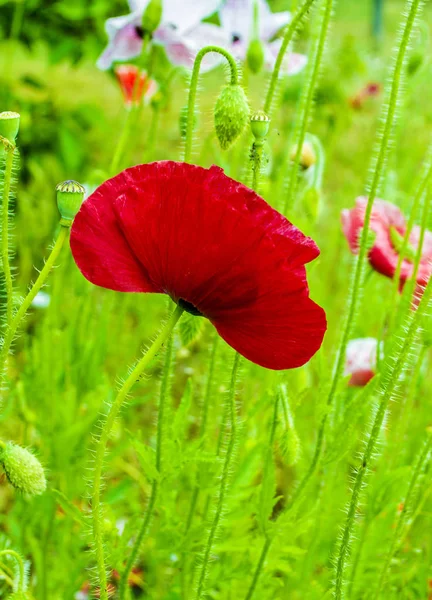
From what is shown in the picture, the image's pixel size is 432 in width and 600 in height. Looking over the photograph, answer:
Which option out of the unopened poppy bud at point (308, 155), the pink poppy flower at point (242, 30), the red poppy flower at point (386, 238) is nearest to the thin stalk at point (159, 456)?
the red poppy flower at point (386, 238)

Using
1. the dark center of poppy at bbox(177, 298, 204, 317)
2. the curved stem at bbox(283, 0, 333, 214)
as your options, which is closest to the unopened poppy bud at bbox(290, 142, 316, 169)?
the curved stem at bbox(283, 0, 333, 214)

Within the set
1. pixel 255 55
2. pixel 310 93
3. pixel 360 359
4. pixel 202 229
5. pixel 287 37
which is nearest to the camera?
pixel 202 229

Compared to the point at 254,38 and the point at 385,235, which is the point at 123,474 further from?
the point at 254,38

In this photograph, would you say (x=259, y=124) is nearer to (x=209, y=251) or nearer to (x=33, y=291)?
(x=209, y=251)

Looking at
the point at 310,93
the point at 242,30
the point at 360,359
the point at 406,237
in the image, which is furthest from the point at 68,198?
the point at 242,30

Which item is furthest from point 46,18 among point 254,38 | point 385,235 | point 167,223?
point 167,223

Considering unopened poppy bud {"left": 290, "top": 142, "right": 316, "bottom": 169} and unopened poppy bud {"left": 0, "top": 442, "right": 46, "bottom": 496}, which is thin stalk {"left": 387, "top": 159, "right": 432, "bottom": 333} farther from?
unopened poppy bud {"left": 0, "top": 442, "right": 46, "bottom": 496}

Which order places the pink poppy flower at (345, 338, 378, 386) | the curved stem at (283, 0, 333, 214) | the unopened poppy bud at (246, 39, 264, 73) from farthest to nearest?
the pink poppy flower at (345, 338, 378, 386)
the unopened poppy bud at (246, 39, 264, 73)
the curved stem at (283, 0, 333, 214)
